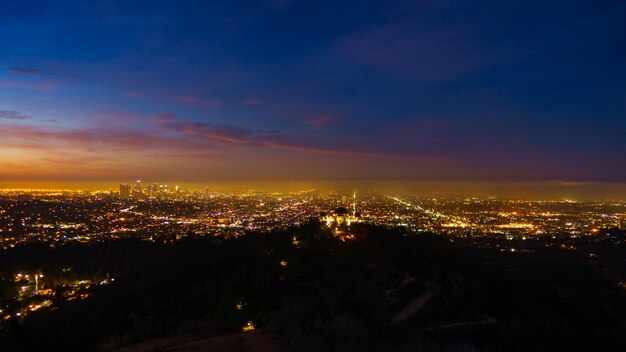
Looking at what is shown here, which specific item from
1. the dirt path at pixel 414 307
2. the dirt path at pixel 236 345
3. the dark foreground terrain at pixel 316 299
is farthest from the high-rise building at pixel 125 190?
the dirt path at pixel 236 345

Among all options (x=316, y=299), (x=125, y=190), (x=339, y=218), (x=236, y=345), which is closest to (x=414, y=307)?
(x=316, y=299)

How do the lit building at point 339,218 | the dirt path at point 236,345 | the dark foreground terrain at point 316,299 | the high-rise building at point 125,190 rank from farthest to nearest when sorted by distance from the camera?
the high-rise building at point 125,190
the lit building at point 339,218
the dark foreground terrain at point 316,299
the dirt path at point 236,345

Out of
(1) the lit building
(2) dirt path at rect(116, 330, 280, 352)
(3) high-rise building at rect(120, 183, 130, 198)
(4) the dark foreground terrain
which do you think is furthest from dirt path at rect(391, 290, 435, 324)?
(3) high-rise building at rect(120, 183, 130, 198)

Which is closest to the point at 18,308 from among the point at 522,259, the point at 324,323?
the point at 324,323

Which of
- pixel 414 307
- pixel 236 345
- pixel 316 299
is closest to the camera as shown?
pixel 236 345

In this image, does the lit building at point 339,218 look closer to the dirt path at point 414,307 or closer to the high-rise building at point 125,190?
the dirt path at point 414,307

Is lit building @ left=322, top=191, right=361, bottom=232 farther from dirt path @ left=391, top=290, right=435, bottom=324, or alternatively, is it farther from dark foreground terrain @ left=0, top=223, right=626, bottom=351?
dirt path @ left=391, top=290, right=435, bottom=324

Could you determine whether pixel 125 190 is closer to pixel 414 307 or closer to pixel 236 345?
pixel 414 307

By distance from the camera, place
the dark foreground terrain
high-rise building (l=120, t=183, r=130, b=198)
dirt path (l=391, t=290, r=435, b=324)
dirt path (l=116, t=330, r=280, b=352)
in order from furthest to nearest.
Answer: high-rise building (l=120, t=183, r=130, b=198), dirt path (l=391, t=290, r=435, b=324), the dark foreground terrain, dirt path (l=116, t=330, r=280, b=352)
